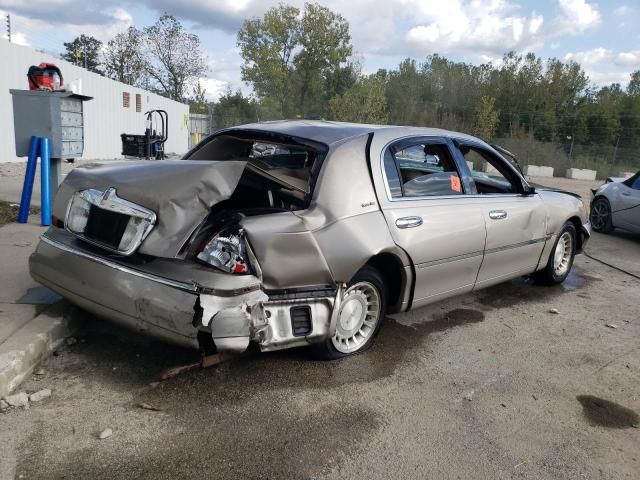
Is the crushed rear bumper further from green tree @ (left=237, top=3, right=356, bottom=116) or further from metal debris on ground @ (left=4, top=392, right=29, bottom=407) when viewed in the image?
green tree @ (left=237, top=3, right=356, bottom=116)

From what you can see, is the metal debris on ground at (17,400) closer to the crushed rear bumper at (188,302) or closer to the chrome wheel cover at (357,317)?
the crushed rear bumper at (188,302)

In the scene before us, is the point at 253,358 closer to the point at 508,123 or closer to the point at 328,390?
the point at 328,390

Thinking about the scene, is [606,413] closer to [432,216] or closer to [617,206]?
[432,216]

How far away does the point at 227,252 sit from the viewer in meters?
3.13

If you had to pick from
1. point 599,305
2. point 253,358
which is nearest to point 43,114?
point 253,358

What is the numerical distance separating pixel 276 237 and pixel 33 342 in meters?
1.73

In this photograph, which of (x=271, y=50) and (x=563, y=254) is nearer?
(x=563, y=254)

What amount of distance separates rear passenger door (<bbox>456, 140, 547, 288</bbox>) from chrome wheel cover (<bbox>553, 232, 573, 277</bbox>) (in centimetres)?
62

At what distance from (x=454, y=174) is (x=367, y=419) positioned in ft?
7.79

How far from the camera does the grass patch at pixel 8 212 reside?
6.98m

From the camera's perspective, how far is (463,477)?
2.67 metres

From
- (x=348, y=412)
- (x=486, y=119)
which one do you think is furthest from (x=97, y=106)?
(x=486, y=119)

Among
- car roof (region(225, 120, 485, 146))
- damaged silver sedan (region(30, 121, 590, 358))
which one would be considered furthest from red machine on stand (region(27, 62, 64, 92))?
car roof (region(225, 120, 485, 146))

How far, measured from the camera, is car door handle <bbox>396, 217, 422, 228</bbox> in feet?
12.8
